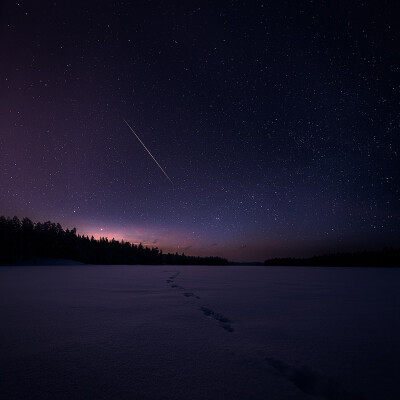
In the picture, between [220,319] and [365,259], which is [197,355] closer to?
[220,319]

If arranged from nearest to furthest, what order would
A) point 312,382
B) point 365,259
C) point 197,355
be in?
point 312,382, point 197,355, point 365,259

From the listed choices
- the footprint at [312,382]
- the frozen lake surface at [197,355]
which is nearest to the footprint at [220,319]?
the frozen lake surface at [197,355]

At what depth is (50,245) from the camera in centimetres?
8012

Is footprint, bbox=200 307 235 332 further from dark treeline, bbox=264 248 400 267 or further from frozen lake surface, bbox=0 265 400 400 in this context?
dark treeline, bbox=264 248 400 267

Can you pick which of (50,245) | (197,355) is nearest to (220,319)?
(197,355)

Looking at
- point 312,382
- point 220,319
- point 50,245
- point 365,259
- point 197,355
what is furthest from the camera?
point 365,259

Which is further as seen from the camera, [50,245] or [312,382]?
[50,245]

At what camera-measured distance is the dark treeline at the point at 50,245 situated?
68500mm

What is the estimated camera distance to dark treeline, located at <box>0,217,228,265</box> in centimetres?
6850

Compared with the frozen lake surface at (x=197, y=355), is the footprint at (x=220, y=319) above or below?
below

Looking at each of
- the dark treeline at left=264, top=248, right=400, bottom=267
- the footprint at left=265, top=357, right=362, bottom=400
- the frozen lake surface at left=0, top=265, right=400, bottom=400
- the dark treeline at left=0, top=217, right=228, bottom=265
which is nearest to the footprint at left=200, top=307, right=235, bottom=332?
the frozen lake surface at left=0, top=265, right=400, bottom=400

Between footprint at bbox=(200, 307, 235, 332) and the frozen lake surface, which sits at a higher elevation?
the frozen lake surface

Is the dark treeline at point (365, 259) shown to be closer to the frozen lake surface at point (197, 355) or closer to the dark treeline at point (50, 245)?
the dark treeline at point (50, 245)

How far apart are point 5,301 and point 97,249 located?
97.0 m
